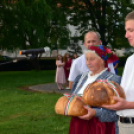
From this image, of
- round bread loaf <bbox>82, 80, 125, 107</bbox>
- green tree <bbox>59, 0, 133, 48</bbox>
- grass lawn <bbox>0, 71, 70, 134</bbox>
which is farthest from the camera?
green tree <bbox>59, 0, 133, 48</bbox>

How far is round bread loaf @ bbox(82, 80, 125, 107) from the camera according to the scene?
2.55 m

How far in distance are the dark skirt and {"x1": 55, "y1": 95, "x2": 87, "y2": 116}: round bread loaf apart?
51 cm

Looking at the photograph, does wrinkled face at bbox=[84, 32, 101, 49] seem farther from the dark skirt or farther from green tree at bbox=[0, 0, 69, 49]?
green tree at bbox=[0, 0, 69, 49]

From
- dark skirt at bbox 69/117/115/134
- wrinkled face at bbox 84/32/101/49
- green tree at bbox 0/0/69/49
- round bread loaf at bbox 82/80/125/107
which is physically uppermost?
green tree at bbox 0/0/69/49

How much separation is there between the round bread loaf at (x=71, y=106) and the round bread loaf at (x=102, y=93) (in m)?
0.33

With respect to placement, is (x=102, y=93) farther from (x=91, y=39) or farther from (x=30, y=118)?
(x=30, y=118)

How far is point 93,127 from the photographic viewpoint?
3.60 metres

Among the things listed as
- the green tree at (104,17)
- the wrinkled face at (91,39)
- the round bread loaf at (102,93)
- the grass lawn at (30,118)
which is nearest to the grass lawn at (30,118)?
the grass lawn at (30,118)

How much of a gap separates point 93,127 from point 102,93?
1065 mm

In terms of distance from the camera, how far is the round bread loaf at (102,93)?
2549mm

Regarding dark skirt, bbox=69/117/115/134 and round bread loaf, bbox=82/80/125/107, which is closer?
round bread loaf, bbox=82/80/125/107

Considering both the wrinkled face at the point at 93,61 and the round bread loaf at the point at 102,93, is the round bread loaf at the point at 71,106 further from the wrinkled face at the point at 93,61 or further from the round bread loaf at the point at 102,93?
the wrinkled face at the point at 93,61

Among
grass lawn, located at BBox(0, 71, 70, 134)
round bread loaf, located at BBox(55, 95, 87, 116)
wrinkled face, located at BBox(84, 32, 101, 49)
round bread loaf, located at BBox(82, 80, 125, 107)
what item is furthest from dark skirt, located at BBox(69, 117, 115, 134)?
grass lawn, located at BBox(0, 71, 70, 134)

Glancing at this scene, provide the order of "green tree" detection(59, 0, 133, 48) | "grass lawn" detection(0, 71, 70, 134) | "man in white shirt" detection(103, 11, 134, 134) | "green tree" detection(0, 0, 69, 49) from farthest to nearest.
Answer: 1. "green tree" detection(59, 0, 133, 48)
2. "green tree" detection(0, 0, 69, 49)
3. "grass lawn" detection(0, 71, 70, 134)
4. "man in white shirt" detection(103, 11, 134, 134)
